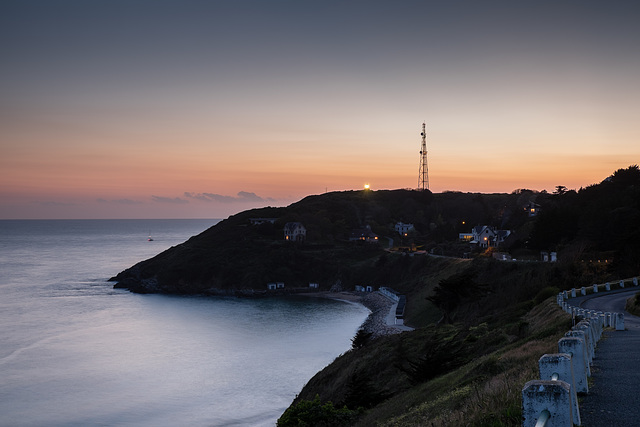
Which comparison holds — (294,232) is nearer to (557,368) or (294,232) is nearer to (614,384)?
(614,384)

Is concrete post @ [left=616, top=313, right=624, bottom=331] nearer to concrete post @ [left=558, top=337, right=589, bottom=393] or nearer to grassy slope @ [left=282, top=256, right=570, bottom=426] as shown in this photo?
grassy slope @ [left=282, top=256, right=570, bottom=426]

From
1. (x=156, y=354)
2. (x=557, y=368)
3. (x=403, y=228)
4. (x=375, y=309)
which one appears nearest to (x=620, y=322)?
(x=557, y=368)

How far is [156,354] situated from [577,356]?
53783mm

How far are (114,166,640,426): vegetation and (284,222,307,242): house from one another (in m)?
2.28

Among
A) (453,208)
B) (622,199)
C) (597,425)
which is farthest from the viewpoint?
(453,208)

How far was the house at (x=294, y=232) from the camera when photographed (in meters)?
134

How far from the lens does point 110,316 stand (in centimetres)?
7762

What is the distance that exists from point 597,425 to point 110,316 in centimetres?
7997

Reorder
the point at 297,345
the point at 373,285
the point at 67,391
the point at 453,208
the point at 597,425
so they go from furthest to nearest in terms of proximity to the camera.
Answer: the point at 453,208, the point at 373,285, the point at 297,345, the point at 67,391, the point at 597,425

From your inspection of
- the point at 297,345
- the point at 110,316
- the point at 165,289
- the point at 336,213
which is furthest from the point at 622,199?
the point at 336,213

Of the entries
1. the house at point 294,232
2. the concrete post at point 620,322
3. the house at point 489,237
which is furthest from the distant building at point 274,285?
the concrete post at point 620,322

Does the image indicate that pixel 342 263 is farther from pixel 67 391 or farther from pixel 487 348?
pixel 487 348

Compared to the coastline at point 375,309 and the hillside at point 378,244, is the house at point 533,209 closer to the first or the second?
the hillside at point 378,244

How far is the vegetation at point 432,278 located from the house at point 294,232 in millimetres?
2275
